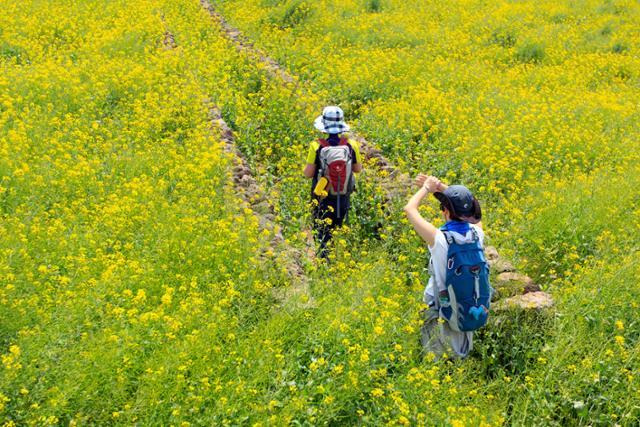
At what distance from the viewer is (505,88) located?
1143 cm

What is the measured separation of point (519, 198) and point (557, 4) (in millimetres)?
14088

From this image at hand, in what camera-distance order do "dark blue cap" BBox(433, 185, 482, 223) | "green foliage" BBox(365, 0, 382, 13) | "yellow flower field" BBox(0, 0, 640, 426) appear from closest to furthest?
"yellow flower field" BBox(0, 0, 640, 426), "dark blue cap" BBox(433, 185, 482, 223), "green foliage" BBox(365, 0, 382, 13)

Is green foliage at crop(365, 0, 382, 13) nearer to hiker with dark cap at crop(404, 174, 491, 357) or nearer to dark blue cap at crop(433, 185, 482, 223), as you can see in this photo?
hiker with dark cap at crop(404, 174, 491, 357)

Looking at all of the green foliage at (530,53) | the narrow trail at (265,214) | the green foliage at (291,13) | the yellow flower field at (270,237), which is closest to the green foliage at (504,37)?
the green foliage at (530,53)

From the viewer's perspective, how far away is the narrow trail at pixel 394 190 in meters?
4.60

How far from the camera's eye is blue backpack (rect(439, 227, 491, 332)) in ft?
11.7

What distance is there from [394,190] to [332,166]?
1683 mm

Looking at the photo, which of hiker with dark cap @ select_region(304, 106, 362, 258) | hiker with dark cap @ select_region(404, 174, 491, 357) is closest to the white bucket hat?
hiker with dark cap @ select_region(304, 106, 362, 258)

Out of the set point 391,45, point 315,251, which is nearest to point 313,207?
point 315,251

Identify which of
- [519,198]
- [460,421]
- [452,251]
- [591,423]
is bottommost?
[519,198]

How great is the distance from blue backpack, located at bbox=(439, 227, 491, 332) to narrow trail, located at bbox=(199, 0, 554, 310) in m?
0.97

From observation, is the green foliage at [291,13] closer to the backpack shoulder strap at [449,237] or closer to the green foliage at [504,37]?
the green foliage at [504,37]

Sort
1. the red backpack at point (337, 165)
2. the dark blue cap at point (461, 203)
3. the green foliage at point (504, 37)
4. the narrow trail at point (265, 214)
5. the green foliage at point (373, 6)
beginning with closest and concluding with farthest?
the dark blue cap at point (461, 203) → the narrow trail at point (265, 214) → the red backpack at point (337, 165) → the green foliage at point (504, 37) → the green foliage at point (373, 6)

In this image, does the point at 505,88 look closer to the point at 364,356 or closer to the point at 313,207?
the point at 313,207
